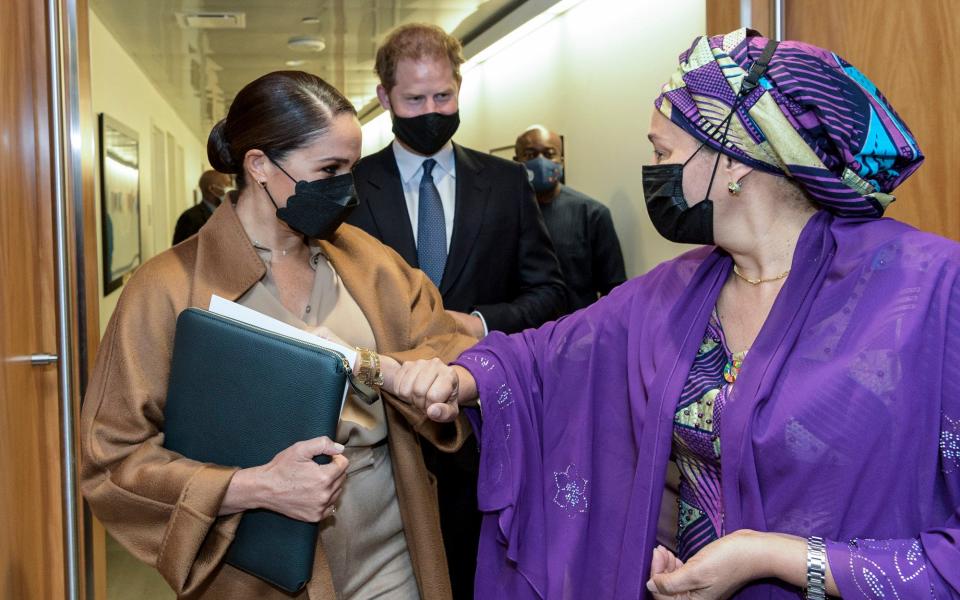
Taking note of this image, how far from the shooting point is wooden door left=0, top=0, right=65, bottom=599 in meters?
2.03

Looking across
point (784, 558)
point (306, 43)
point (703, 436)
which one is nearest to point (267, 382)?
point (703, 436)

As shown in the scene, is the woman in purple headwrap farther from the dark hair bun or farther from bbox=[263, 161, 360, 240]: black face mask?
the dark hair bun

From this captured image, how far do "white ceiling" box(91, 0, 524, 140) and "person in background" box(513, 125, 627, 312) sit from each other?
156 cm

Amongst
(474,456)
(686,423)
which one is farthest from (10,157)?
(686,423)

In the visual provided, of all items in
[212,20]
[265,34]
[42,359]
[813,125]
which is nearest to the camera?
[813,125]

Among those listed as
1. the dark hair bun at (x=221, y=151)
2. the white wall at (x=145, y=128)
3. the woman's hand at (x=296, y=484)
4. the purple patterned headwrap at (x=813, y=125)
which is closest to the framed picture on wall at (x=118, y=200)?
the white wall at (x=145, y=128)

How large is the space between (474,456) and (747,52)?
134cm

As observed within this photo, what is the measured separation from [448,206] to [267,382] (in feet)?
4.18

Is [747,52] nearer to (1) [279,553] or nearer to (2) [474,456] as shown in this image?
(1) [279,553]

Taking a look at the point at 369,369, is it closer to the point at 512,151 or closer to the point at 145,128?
the point at 512,151

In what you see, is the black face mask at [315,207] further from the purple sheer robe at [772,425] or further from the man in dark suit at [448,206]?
the man in dark suit at [448,206]

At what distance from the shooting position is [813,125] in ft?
4.93

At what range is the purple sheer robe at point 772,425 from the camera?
1404 millimetres

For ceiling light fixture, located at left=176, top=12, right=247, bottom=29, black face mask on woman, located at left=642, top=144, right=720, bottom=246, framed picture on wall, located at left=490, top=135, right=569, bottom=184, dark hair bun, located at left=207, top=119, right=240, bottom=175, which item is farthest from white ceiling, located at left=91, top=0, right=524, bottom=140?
black face mask on woman, located at left=642, top=144, right=720, bottom=246
